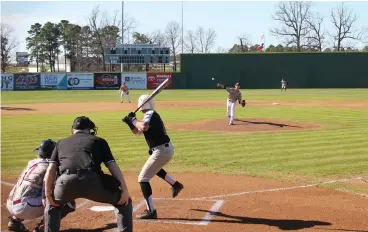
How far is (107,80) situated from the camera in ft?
207

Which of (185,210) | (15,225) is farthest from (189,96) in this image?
(15,225)

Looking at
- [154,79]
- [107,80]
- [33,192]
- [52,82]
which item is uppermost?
[154,79]

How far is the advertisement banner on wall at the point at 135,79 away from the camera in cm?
6338

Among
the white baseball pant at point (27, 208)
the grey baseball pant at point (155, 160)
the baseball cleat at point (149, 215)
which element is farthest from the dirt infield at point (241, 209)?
the grey baseball pant at point (155, 160)

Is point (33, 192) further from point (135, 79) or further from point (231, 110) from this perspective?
point (135, 79)

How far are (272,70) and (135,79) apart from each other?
19411mm

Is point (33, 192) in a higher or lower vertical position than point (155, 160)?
lower

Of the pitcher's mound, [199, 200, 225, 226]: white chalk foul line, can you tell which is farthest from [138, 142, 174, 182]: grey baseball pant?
the pitcher's mound

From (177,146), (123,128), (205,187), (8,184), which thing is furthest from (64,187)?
(123,128)

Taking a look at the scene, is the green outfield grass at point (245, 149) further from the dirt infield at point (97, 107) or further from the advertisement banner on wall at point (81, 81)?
the advertisement banner on wall at point (81, 81)

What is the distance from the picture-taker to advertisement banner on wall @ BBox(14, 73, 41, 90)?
62.2 meters

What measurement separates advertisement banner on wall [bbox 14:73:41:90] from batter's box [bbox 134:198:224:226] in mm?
57360

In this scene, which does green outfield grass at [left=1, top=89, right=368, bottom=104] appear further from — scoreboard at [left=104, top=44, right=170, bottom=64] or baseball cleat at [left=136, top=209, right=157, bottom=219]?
baseball cleat at [left=136, top=209, right=157, bottom=219]

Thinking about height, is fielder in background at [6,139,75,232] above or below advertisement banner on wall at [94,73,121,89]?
below
